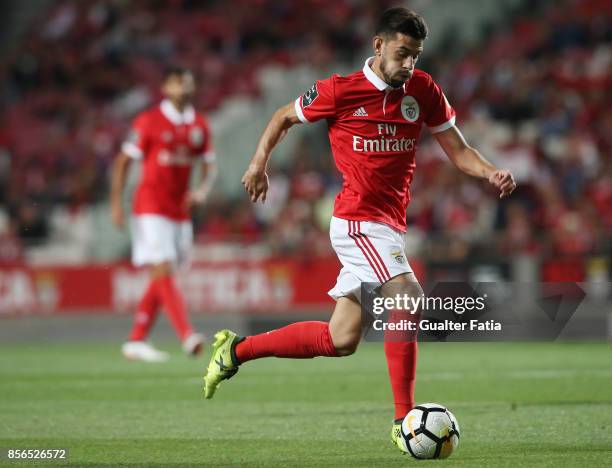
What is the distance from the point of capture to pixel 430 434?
531cm

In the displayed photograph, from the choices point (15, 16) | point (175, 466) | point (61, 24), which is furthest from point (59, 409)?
point (15, 16)

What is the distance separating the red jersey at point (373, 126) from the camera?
599 centimetres

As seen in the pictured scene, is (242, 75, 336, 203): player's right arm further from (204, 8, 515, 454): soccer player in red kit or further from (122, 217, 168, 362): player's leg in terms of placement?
(122, 217, 168, 362): player's leg

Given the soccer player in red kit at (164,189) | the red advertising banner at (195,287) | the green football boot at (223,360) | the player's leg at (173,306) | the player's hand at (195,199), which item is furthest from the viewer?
the red advertising banner at (195,287)

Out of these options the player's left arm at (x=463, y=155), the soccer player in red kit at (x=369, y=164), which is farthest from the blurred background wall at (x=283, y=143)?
the soccer player in red kit at (x=369, y=164)

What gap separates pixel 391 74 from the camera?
581cm

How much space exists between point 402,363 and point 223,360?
106cm

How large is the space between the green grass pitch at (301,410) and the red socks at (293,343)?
1.45 feet

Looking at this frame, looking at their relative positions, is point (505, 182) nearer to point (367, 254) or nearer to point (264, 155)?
point (367, 254)

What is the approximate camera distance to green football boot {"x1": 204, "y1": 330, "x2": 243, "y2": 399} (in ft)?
20.5

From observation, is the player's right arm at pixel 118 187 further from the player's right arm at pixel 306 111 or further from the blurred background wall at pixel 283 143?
the player's right arm at pixel 306 111

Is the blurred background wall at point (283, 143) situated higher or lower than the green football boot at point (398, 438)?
higher

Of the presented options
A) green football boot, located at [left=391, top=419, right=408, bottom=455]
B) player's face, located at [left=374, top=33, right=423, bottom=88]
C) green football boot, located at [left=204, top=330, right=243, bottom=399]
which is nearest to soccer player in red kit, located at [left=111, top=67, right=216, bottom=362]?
green football boot, located at [left=204, top=330, right=243, bottom=399]

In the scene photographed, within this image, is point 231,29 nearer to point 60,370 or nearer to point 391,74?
point 60,370
